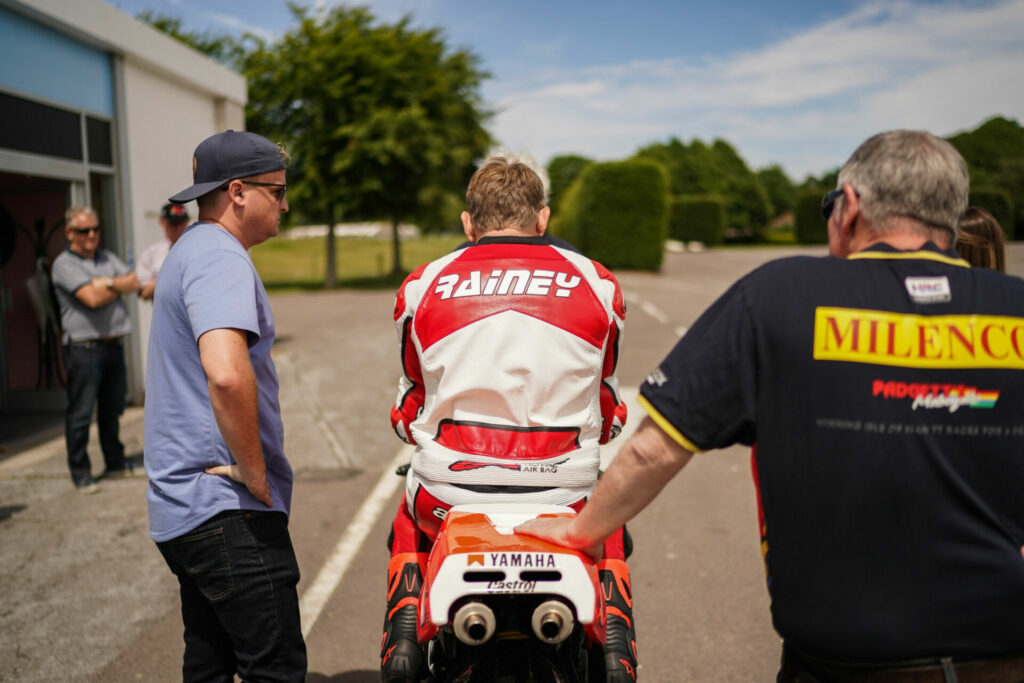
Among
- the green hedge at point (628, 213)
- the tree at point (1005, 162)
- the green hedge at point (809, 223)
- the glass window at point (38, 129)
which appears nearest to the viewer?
the glass window at point (38, 129)

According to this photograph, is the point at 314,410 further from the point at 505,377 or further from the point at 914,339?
the point at 914,339

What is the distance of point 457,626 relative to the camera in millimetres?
1893

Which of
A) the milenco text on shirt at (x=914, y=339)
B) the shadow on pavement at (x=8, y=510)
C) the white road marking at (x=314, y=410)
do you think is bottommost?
the white road marking at (x=314, y=410)

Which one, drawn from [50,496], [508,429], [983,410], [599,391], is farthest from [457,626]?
[50,496]

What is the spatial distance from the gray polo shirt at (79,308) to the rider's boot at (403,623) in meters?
4.76

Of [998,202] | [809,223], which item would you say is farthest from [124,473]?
[809,223]

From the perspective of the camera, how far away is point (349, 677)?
3557mm

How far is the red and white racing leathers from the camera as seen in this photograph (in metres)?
2.34

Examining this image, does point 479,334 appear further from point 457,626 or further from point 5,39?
point 5,39

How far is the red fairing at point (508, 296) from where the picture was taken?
2402mm

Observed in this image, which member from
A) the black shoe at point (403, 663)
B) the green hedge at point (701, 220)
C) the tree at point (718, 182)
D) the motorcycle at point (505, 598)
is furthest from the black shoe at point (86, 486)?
the tree at point (718, 182)

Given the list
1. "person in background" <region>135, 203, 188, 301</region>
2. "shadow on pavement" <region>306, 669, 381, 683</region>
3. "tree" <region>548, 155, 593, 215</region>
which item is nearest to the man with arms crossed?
"shadow on pavement" <region>306, 669, 381, 683</region>

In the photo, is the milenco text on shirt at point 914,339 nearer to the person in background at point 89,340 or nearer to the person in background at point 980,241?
the person in background at point 980,241

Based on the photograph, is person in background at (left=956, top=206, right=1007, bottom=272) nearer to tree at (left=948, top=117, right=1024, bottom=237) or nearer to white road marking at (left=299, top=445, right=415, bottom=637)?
white road marking at (left=299, top=445, right=415, bottom=637)
